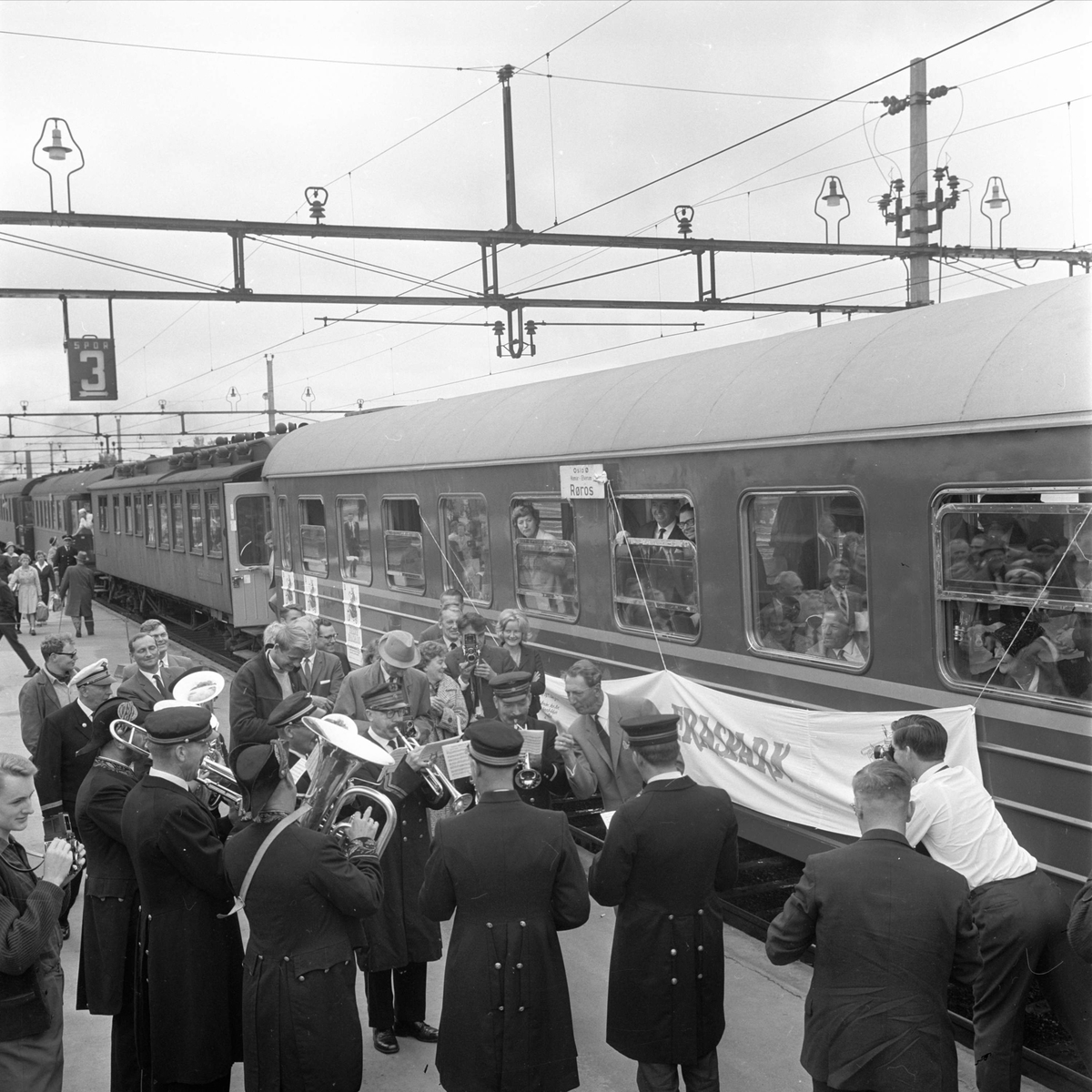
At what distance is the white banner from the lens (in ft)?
18.9

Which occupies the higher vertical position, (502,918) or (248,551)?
(248,551)

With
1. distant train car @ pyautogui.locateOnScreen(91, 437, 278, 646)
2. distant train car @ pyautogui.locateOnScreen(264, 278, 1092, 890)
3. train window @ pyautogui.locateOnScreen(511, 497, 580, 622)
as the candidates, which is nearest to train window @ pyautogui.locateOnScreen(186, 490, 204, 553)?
distant train car @ pyautogui.locateOnScreen(91, 437, 278, 646)

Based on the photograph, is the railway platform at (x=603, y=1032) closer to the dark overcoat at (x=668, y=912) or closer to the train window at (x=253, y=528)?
the dark overcoat at (x=668, y=912)

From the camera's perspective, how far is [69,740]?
6.33 metres

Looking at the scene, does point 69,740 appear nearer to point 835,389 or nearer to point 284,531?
point 835,389

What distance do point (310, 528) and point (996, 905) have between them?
11.4m

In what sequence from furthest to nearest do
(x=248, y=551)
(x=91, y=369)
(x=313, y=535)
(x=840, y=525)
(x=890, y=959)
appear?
1. (x=91, y=369)
2. (x=248, y=551)
3. (x=313, y=535)
4. (x=840, y=525)
5. (x=890, y=959)

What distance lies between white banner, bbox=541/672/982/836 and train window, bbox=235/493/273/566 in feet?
33.0

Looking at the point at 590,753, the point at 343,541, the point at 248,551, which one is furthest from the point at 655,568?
the point at 248,551

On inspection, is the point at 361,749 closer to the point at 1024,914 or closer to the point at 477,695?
the point at 1024,914

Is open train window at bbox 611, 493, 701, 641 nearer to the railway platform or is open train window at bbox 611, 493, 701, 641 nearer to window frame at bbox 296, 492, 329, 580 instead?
the railway platform

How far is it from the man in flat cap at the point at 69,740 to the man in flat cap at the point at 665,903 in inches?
134

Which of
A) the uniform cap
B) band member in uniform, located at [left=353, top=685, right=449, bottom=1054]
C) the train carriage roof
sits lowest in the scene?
band member in uniform, located at [left=353, top=685, right=449, bottom=1054]

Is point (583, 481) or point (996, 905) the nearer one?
point (996, 905)
